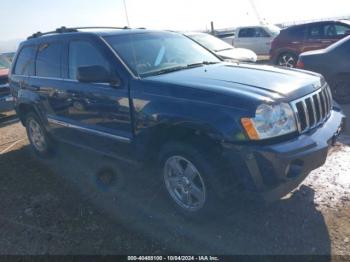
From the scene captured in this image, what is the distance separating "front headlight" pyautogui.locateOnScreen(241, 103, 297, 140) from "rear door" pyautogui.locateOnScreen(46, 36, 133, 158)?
4.56 feet

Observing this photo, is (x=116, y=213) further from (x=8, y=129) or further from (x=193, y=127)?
(x=8, y=129)

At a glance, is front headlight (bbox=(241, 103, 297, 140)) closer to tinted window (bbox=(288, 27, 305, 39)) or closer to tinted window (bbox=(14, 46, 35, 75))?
tinted window (bbox=(14, 46, 35, 75))

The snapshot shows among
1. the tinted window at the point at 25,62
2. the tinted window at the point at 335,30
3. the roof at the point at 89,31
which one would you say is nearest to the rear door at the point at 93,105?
the roof at the point at 89,31

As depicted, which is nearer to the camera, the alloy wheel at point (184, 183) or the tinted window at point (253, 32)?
the alloy wheel at point (184, 183)

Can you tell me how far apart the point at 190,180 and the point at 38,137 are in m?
3.48

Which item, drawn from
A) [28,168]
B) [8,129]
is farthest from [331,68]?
[8,129]

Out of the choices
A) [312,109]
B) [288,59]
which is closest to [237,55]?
[288,59]

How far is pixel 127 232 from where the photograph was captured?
11.9 ft

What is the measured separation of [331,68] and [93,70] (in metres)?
5.35

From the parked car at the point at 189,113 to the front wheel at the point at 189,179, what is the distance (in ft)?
0.03

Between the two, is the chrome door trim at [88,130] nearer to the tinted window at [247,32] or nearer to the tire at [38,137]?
the tire at [38,137]

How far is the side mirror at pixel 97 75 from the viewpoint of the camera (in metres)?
3.76

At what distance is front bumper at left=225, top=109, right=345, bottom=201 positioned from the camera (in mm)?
2951

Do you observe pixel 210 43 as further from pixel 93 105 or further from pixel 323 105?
pixel 323 105
